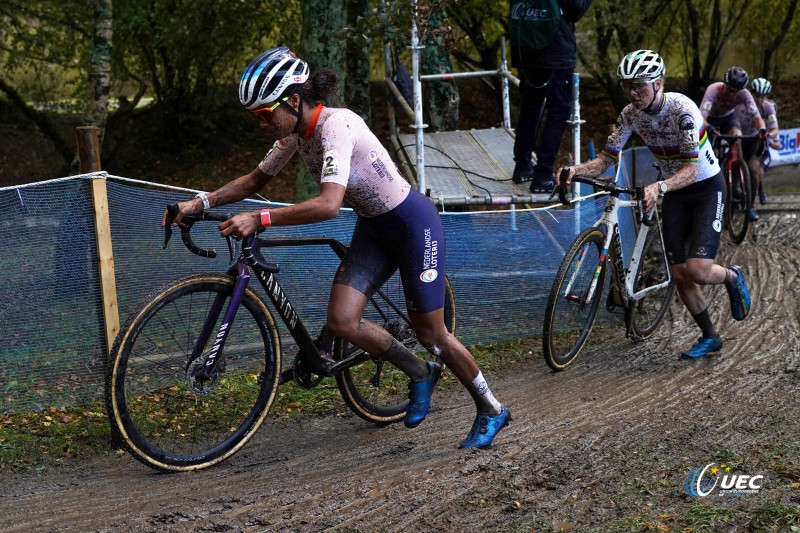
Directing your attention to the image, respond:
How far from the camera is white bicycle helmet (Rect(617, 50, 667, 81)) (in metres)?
6.46

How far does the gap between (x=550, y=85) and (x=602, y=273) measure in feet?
6.36

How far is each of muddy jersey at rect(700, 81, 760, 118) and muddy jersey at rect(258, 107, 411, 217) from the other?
7.96 m

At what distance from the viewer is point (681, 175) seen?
6.60 m

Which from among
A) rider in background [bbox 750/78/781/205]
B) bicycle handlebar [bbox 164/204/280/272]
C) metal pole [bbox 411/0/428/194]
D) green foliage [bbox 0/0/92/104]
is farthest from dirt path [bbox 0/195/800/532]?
green foliage [bbox 0/0/92/104]

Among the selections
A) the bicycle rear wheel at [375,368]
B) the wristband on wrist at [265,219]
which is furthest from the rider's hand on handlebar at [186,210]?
the bicycle rear wheel at [375,368]

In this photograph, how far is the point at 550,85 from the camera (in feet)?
26.5

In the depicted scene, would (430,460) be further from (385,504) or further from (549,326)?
(549,326)

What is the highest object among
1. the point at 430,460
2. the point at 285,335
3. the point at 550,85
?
the point at 550,85

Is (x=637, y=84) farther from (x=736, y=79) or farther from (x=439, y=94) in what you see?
(x=439, y=94)

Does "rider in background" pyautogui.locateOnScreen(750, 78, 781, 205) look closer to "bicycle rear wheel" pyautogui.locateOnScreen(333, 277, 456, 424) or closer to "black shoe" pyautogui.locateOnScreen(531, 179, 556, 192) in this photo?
"black shoe" pyautogui.locateOnScreen(531, 179, 556, 192)

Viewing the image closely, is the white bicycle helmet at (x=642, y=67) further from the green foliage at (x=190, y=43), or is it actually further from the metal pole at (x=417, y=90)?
the green foliage at (x=190, y=43)

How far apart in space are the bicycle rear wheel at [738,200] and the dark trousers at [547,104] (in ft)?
13.2

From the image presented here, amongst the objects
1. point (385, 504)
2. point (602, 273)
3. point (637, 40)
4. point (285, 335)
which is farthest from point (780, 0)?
point (385, 504)

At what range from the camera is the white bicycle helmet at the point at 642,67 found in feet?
21.2
